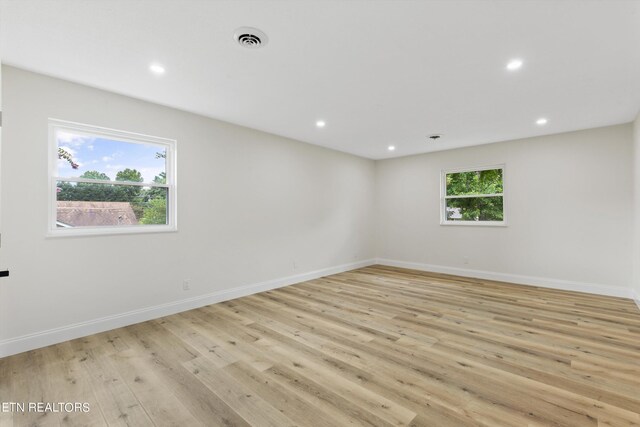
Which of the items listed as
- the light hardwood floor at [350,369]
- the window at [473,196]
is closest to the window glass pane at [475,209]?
the window at [473,196]

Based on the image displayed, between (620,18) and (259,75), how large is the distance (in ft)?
9.05

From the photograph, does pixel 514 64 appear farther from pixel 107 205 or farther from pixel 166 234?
pixel 107 205

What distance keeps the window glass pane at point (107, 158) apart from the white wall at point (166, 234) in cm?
19

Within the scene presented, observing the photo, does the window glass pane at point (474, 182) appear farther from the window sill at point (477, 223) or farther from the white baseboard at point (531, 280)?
the white baseboard at point (531, 280)

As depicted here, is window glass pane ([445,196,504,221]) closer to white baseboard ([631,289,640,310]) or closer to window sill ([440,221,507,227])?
window sill ([440,221,507,227])

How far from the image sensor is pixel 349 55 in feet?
8.26

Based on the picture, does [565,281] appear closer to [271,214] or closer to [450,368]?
[450,368]

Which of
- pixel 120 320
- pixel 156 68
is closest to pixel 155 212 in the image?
pixel 120 320

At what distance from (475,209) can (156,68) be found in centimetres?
564

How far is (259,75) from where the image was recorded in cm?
287

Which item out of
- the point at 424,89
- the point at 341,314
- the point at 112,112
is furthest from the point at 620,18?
the point at 112,112

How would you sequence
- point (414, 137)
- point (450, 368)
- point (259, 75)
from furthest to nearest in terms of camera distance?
point (414, 137)
point (259, 75)
point (450, 368)

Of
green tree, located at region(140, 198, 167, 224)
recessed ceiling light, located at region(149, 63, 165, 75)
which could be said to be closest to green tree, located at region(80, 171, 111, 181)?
green tree, located at region(140, 198, 167, 224)

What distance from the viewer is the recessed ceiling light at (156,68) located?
2.67 meters
